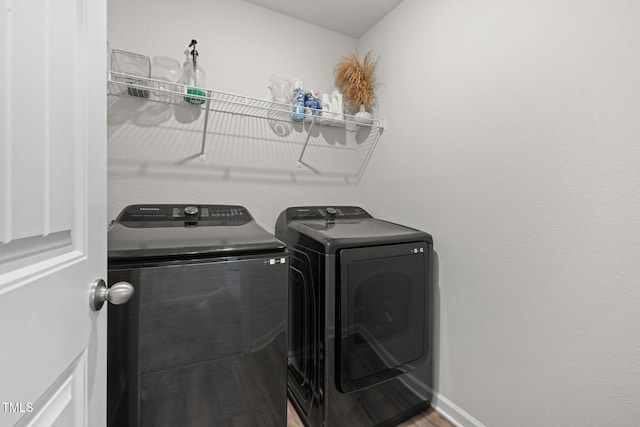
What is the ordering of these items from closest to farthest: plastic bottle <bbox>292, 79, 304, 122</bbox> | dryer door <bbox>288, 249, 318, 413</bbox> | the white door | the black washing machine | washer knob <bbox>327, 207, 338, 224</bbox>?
the white door
the black washing machine
dryer door <bbox>288, 249, 318, 413</bbox>
plastic bottle <bbox>292, 79, 304, 122</bbox>
washer knob <bbox>327, 207, 338, 224</bbox>

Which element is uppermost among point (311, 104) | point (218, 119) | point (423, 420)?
point (311, 104)

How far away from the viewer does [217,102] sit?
1791mm

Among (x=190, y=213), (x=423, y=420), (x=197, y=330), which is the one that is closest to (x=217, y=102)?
(x=190, y=213)

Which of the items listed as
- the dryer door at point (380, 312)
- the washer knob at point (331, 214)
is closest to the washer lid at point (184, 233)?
the dryer door at point (380, 312)

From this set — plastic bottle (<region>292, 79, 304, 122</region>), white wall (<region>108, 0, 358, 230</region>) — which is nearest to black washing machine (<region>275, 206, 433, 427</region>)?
white wall (<region>108, 0, 358, 230</region>)

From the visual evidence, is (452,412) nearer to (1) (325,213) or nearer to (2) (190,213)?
(1) (325,213)

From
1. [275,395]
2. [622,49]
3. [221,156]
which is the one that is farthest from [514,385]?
[221,156]

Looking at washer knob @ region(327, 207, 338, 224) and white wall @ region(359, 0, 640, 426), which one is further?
washer knob @ region(327, 207, 338, 224)

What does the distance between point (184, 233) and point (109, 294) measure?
61 cm

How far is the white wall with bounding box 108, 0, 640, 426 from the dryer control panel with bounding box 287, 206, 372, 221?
0.16m

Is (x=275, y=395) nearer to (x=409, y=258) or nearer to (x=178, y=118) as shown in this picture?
(x=409, y=258)

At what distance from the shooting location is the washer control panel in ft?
4.73

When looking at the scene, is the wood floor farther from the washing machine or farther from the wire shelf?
the wire shelf

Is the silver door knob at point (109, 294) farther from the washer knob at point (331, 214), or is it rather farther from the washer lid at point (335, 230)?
→ the washer knob at point (331, 214)
